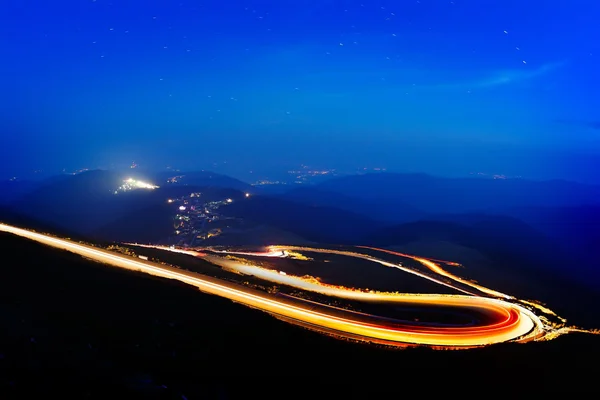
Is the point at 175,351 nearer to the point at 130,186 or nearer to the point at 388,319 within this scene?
the point at 388,319

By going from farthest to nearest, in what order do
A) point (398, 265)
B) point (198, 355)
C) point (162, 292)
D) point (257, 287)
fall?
point (398, 265)
point (257, 287)
point (162, 292)
point (198, 355)

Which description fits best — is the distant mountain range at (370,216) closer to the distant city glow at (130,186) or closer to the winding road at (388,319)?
the distant city glow at (130,186)

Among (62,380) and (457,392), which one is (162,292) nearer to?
(62,380)

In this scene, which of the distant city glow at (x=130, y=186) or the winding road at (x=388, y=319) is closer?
the winding road at (x=388, y=319)

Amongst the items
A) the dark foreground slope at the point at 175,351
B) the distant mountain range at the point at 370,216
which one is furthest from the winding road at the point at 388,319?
the distant mountain range at the point at 370,216

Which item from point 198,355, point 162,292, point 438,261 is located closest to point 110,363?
point 198,355

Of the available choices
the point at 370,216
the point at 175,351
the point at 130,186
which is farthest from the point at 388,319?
the point at 130,186
